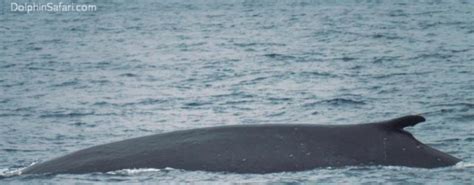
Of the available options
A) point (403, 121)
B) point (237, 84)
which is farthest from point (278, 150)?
point (237, 84)

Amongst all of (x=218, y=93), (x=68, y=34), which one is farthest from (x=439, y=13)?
(x=218, y=93)

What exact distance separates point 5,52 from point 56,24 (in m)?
34.2

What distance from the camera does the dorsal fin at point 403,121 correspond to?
453 inches

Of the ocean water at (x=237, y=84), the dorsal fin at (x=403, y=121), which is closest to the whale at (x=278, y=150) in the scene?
the dorsal fin at (x=403, y=121)

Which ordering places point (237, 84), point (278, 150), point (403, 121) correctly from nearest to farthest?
1. point (278, 150)
2. point (403, 121)
3. point (237, 84)

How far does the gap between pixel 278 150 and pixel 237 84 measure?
2369 cm

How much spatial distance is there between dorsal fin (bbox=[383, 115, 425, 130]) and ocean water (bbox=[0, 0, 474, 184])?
554 mm

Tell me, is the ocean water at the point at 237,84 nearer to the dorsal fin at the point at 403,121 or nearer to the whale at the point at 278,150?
the whale at the point at 278,150

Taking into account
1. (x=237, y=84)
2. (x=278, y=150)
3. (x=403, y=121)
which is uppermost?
(x=403, y=121)

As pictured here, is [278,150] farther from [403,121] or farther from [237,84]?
[237,84]

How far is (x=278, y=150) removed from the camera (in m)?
11.4

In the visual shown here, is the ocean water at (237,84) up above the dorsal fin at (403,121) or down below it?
below

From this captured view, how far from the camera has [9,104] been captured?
30109 mm

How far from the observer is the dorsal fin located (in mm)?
11508
